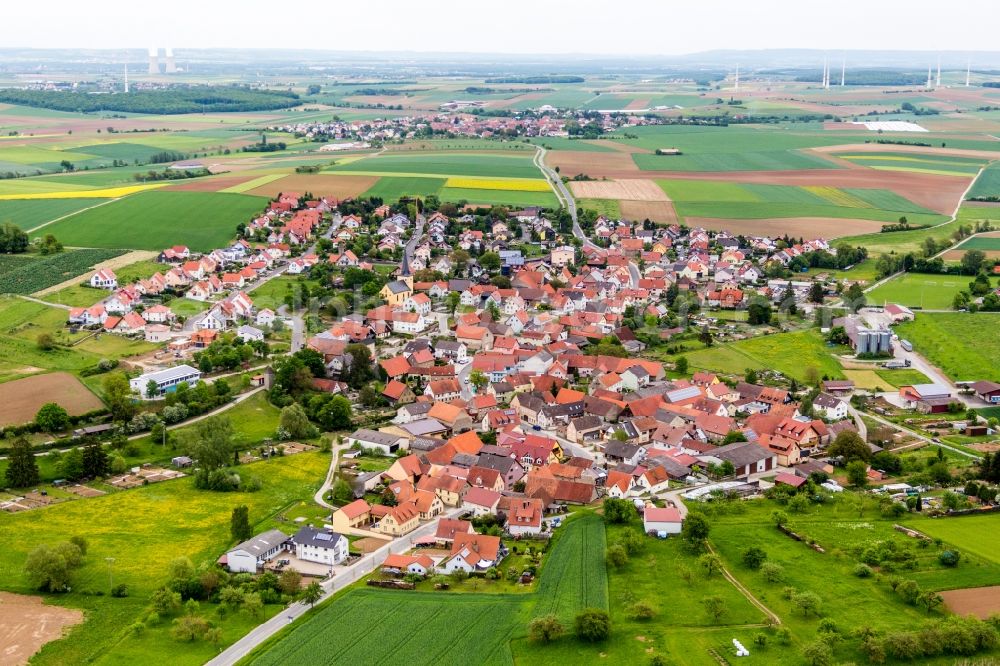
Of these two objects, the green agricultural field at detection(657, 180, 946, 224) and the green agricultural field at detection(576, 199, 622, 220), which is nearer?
the green agricultural field at detection(576, 199, 622, 220)

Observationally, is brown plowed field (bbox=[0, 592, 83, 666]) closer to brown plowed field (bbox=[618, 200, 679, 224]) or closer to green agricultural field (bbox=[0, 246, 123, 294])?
green agricultural field (bbox=[0, 246, 123, 294])

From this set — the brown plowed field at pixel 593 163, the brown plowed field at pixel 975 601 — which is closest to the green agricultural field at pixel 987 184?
the brown plowed field at pixel 593 163

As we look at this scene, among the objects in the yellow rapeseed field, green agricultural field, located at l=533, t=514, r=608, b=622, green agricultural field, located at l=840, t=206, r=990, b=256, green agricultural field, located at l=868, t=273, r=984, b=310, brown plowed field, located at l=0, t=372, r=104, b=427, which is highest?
the yellow rapeseed field

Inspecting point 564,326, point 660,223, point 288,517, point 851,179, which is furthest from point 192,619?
point 851,179

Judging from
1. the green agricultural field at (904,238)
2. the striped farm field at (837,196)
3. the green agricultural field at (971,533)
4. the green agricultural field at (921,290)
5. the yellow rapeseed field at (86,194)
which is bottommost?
the green agricultural field at (971,533)

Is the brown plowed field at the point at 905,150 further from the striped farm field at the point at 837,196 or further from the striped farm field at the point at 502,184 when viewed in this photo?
the striped farm field at the point at 502,184

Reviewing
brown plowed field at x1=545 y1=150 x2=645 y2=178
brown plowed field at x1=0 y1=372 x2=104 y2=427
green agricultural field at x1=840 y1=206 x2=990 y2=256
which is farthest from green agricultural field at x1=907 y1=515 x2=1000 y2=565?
brown plowed field at x1=545 y1=150 x2=645 y2=178
